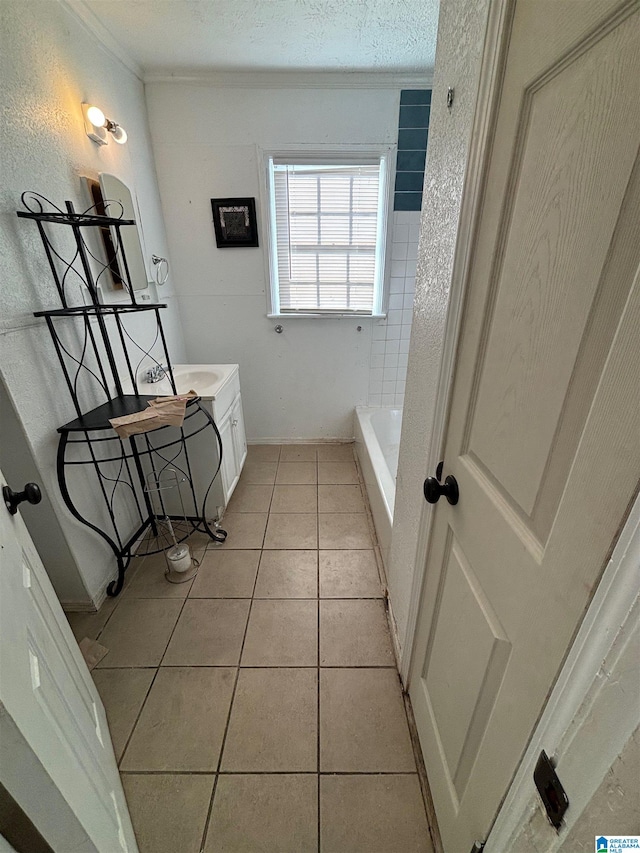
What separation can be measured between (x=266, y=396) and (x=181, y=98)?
206 centimetres

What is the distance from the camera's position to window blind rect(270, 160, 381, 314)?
2.45m

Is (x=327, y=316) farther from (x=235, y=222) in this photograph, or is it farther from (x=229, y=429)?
(x=229, y=429)

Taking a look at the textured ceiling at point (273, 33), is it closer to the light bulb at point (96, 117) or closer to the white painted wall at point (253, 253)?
the white painted wall at point (253, 253)

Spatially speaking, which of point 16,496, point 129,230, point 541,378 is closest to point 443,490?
point 541,378

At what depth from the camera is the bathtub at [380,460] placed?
1.86m

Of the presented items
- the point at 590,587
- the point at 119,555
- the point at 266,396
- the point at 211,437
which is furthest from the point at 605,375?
the point at 266,396

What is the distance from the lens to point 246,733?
3.90 feet

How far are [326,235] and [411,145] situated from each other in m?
0.79

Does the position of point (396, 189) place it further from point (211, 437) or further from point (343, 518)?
point (343, 518)

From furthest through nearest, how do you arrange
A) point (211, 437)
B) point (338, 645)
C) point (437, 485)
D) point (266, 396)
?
1. point (266, 396)
2. point (211, 437)
3. point (338, 645)
4. point (437, 485)

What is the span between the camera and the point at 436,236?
92cm

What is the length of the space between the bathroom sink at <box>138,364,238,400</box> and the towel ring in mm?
629

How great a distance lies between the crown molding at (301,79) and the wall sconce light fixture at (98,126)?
30.2 inches

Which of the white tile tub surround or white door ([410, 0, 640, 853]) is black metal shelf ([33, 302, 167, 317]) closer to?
white door ([410, 0, 640, 853])
